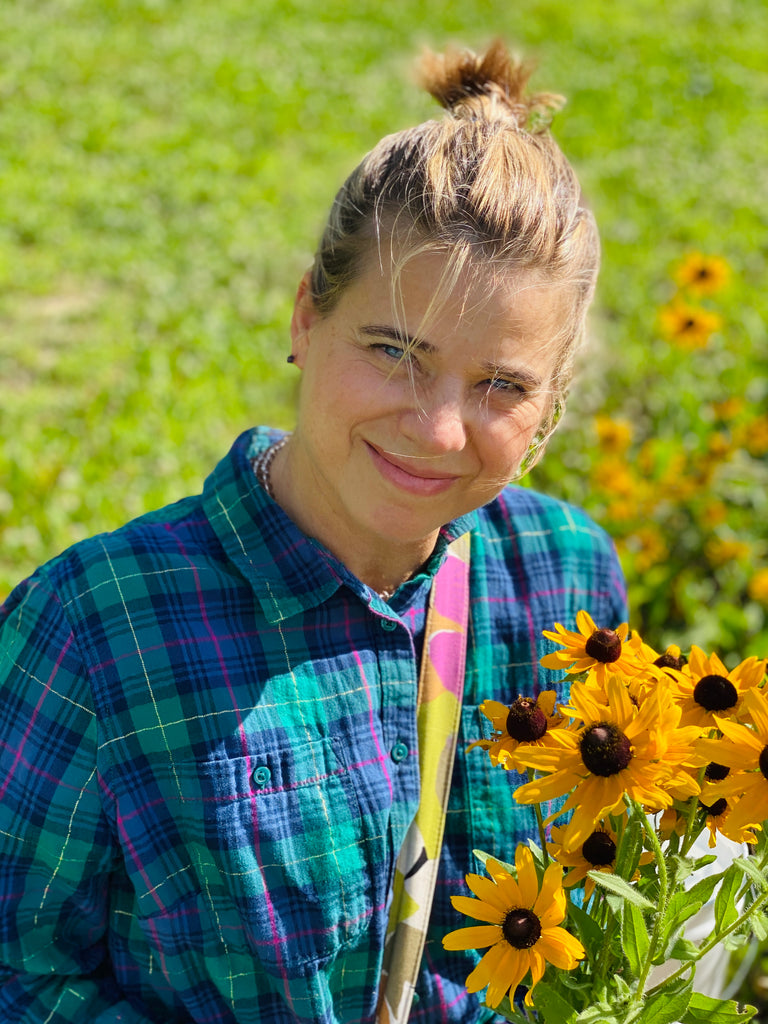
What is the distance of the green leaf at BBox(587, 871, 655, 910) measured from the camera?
2.65ft

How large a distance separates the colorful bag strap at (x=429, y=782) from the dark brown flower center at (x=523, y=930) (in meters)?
0.50

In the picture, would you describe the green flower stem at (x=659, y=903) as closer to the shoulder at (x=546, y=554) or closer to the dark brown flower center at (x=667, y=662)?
the dark brown flower center at (x=667, y=662)

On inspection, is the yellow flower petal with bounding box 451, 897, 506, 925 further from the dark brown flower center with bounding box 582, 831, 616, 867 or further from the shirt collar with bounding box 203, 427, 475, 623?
the shirt collar with bounding box 203, 427, 475, 623

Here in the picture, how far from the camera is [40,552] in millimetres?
2947

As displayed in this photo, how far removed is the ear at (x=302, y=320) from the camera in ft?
4.41

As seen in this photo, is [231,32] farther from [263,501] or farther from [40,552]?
[263,501]

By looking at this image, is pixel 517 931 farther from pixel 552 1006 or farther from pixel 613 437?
pixel 613 437

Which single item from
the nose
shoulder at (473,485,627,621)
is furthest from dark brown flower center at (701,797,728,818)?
shoulder at (473,485,627,621)

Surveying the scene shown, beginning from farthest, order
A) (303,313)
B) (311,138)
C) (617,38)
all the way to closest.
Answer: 1. (617,38)
2. (311,138)
3. (303,313)

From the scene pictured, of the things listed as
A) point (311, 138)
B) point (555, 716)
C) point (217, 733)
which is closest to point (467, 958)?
point (217, 733)

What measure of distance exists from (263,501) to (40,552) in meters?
1.79

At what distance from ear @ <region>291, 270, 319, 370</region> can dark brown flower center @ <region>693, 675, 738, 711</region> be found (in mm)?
687

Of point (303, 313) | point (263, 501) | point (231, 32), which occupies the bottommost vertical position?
point (263, 501)

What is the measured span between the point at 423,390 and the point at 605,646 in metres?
0.40
